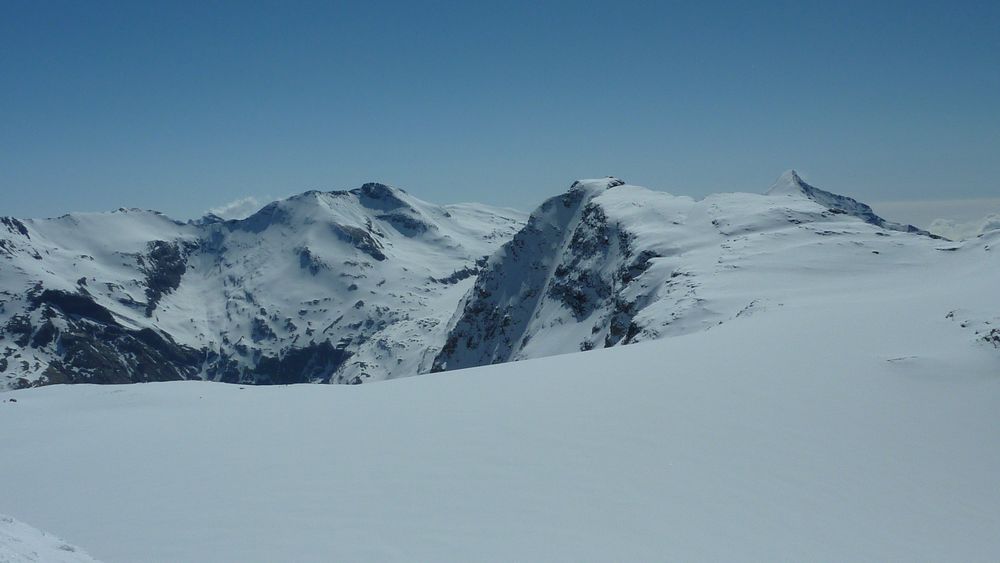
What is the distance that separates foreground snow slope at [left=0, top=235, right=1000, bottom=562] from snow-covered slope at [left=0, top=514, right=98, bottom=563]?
55cm

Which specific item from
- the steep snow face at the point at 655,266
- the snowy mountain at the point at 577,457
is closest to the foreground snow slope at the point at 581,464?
the snowy mountain at the point at 577,457

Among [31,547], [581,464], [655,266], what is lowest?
[31,547]

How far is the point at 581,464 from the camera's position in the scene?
1192 centimetres

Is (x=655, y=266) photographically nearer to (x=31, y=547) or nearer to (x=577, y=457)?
(x=577, y=457)

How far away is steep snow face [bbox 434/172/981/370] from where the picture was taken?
4656 cm

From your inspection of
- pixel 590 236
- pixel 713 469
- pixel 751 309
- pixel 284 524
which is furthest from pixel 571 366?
pixel 590 236

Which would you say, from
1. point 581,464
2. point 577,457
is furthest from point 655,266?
point 581,464

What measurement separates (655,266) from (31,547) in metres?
64.9

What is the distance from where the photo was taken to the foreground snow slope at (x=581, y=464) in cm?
962

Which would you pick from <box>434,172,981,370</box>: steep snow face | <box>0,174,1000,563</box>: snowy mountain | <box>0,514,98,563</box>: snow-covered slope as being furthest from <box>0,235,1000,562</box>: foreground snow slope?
<box>434,172,981,370</box>: steep snow face

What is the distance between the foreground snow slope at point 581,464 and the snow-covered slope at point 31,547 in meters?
0.55

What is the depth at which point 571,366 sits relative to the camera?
2152 cm

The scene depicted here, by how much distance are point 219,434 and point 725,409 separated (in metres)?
13.5

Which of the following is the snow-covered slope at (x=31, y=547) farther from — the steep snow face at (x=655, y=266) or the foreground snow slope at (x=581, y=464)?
the steep snow face at (x=655, y=266)
